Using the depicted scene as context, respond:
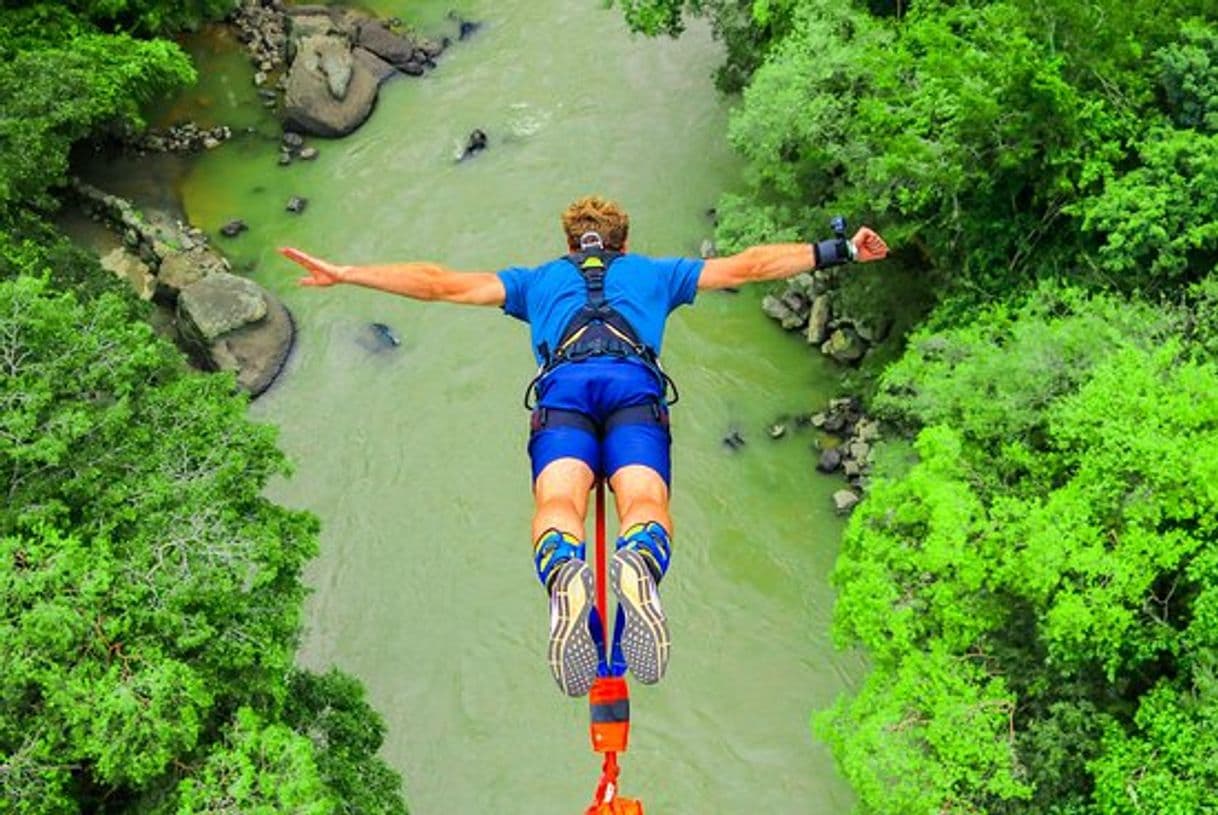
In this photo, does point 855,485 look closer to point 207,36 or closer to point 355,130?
point 355,130

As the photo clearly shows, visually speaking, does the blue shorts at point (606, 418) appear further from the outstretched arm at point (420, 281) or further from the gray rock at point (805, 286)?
the gray rock at point (805, 286)

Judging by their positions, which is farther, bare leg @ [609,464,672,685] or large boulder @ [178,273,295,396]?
large boulder @ [178,273,295,396]

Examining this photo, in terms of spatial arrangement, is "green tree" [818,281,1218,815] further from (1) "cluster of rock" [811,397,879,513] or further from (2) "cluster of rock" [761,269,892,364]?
(2) "cluster of rock" [761,269,892,364]

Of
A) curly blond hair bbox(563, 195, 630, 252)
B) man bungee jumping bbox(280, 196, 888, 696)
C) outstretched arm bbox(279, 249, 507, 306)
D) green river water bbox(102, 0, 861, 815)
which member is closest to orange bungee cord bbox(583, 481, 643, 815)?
man bungee jumping bbox(280, 196, 888, 696)

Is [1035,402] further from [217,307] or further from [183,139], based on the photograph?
[183,139]

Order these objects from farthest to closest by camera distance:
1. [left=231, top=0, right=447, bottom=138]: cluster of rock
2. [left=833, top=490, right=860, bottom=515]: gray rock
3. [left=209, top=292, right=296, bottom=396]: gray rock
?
1. [left=231, top=0, right=447, bottom=138]: cluster of rock
2. [left=209, top=292, right=296, bottom=396]: gray rock
3. [left=833, top=490, right=860, bottom=515]: gray rock
